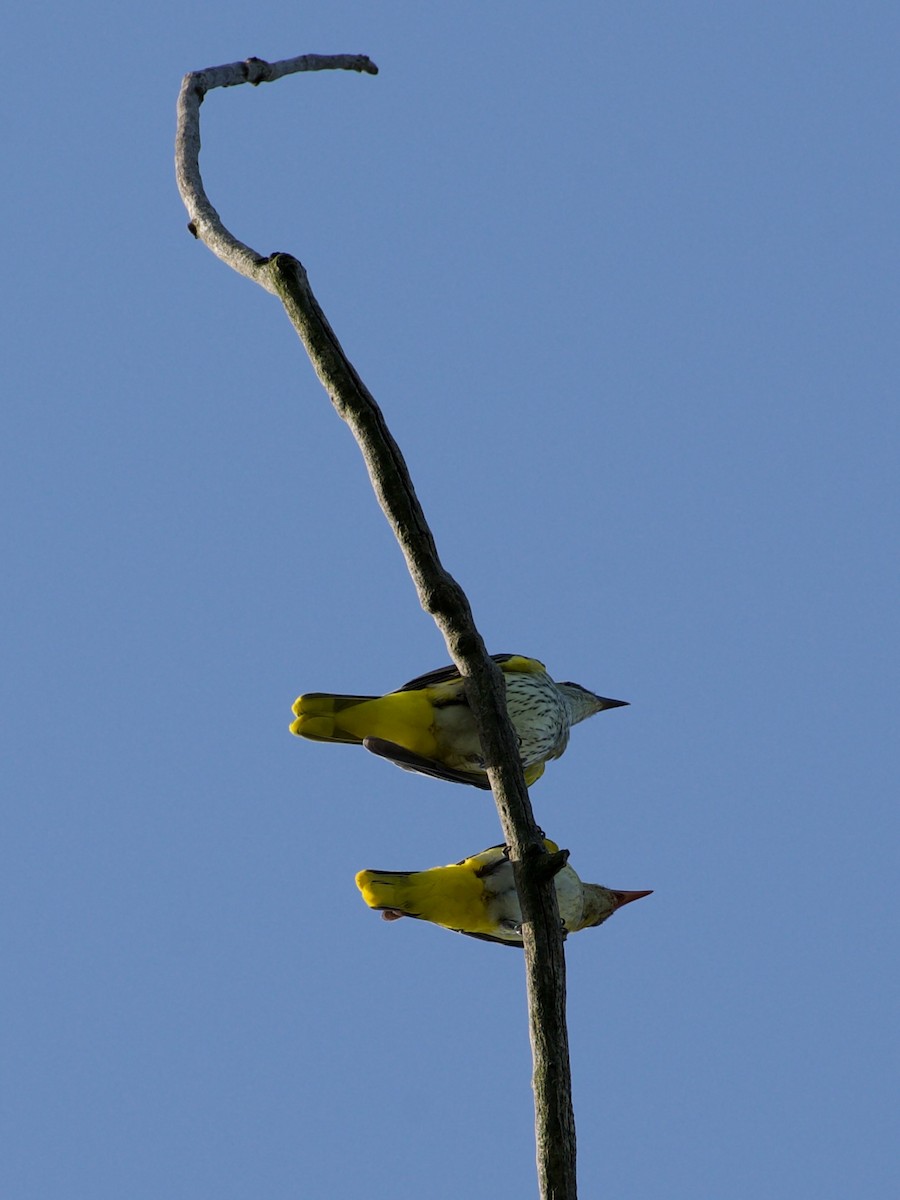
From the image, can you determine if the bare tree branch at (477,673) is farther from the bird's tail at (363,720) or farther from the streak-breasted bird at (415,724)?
the bird's tail at (363,720)

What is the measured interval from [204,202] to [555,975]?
7.88ft

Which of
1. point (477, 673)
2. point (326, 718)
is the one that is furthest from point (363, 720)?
point (477, 673)

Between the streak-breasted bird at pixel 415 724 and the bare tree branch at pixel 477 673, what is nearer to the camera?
the bare tree branch at pixel 477 673

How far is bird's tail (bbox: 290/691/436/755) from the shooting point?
4.62 meters

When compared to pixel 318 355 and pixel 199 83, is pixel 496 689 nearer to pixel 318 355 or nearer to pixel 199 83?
pixel 318 355

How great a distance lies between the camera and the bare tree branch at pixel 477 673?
3363mm

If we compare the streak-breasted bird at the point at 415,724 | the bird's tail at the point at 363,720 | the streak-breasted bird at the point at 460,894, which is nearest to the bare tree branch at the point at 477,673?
the streak-breasted bird at the point at 415,724

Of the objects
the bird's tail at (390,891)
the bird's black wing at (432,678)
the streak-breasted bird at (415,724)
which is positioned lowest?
the bird's tail at (390,891)

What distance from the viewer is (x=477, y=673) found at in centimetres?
361

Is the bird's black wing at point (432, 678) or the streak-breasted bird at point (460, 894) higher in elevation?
the bird's black wing at point (432, 678)

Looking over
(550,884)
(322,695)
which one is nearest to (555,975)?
(550,884)

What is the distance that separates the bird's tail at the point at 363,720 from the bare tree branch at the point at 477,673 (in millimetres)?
1046

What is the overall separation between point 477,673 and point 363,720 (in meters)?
1.14

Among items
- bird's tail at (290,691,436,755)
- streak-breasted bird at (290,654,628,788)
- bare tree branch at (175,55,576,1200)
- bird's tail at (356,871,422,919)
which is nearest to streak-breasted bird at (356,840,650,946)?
bird's tail at (356,871,422,919)
